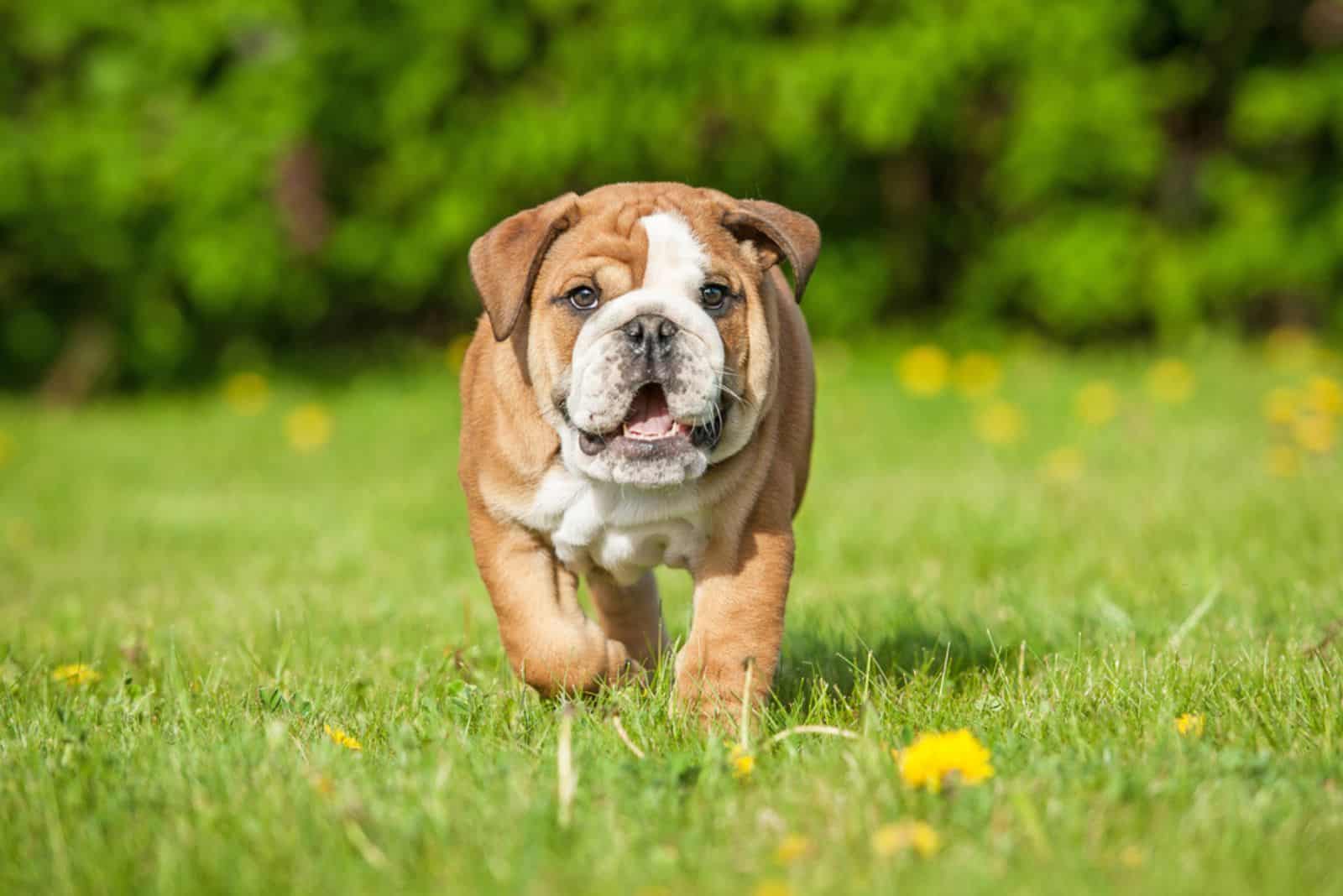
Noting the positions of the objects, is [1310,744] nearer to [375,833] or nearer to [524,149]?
[375,833]

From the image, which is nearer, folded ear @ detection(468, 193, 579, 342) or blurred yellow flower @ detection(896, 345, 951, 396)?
folded ear @ detection(468, 193, 579, 342)

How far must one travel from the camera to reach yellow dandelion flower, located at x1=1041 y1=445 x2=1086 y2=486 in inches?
273

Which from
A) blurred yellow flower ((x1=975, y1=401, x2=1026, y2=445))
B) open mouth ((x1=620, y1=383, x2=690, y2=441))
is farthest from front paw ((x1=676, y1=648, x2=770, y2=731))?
blurred yellow flower ((x1=975, y1=401, x2=1026, y2=445))

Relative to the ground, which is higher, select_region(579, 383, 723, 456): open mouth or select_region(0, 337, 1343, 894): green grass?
select_region(579, 383, 723, 456): open mouth

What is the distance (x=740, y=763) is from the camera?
2566mm

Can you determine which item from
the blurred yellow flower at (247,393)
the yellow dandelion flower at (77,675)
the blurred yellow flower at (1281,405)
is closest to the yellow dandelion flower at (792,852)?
the yellow dandelion flower at (77,675)

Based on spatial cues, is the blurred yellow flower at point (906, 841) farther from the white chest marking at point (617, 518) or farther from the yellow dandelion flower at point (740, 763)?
the white chest marking at point (617, 518)

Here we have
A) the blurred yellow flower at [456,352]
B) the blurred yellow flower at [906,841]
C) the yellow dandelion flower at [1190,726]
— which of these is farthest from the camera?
the blurred yellow flower at [456,352]

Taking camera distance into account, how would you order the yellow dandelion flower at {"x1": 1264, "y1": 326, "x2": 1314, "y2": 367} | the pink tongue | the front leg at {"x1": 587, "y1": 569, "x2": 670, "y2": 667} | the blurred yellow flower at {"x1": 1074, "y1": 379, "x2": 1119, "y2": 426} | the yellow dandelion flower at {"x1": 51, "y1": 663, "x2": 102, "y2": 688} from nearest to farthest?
the pink tongue → the yellow dandelion flower at {"x1": 51, "y1": 663, "x2": 102, "y2": 688} → the front leg at {"x1": 587, "y1": 569, "x2": 670, "y2": 667} → the blurred yellow flower at {"x1": 1074, "y1": 379, "x2": 1119, "y2": 426} → the yellow dandelion flower at {"x1": 1264, "y1": 326, "x2": 1314, "y2": 367}

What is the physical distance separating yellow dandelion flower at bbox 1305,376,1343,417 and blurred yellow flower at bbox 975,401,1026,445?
1.45 metres

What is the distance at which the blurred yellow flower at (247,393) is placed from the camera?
10.4 metres

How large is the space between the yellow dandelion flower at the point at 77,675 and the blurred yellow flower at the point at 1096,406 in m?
5.86

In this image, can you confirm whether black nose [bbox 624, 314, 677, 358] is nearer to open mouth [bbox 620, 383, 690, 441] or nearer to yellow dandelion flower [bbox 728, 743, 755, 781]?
open mouth [bbox 620, 383, 690, 441]


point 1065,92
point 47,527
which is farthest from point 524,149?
point 47,527
